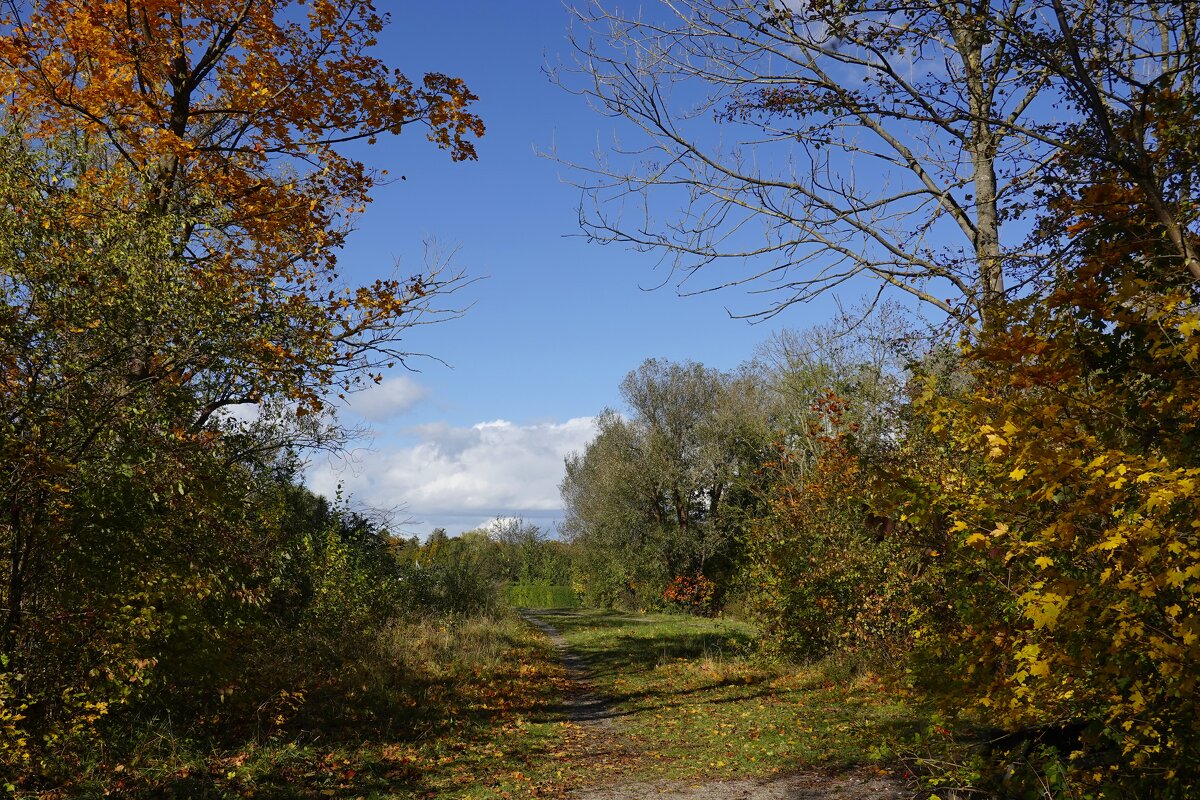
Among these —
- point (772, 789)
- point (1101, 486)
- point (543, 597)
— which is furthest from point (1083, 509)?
point (543, 597)

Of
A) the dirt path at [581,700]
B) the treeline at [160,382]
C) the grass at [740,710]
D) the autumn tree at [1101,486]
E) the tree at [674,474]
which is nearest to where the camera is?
the autumn tree at [1101,486]

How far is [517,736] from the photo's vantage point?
10602 mm

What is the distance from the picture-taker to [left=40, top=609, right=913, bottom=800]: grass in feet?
24.9

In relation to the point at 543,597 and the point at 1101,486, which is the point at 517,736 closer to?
the point at 1101,486

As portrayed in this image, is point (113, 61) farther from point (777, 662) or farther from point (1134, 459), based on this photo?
point (777, 662)

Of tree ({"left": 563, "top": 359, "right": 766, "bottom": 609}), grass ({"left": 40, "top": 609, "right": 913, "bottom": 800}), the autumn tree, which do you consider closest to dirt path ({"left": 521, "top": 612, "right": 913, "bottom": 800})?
A: grass ({"left": 40, "top": 609, "right": 913, "bottom": 800})

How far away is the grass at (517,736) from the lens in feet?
24.9

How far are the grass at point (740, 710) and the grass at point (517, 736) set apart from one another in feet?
0.13

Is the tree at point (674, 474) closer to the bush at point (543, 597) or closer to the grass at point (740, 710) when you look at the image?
the bush at point (543, 597)

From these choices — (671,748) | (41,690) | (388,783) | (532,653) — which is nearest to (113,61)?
(41,690)

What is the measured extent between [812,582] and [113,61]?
43.7 ft

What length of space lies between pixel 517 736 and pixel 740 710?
355cm

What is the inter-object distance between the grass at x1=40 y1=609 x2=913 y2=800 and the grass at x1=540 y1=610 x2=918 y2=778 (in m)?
0.04

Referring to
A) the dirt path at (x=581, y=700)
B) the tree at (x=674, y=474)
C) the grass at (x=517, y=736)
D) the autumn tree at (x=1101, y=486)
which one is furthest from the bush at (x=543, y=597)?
the autumn tree at (x=1101, y=486)
